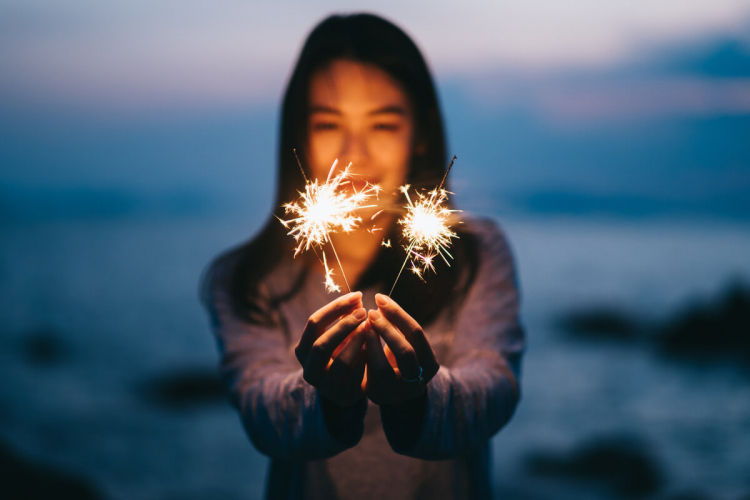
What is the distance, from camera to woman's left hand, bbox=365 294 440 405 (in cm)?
114

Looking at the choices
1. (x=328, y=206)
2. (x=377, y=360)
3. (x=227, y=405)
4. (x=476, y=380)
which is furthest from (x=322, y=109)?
(x=227, y=405)

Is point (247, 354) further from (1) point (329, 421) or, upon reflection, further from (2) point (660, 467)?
(2) point (660, 467)

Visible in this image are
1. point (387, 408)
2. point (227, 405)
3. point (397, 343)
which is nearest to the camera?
point (397, 343)

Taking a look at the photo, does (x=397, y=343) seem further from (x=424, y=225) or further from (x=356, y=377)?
(x=424, y=225)

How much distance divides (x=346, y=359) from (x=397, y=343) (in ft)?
0.43

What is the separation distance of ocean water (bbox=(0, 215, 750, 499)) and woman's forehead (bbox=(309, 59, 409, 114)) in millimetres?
883

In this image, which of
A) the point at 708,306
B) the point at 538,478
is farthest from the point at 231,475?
the point at 708,306

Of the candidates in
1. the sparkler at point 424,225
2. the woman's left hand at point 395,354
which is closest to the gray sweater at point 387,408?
the woman's left hand at point 395,354

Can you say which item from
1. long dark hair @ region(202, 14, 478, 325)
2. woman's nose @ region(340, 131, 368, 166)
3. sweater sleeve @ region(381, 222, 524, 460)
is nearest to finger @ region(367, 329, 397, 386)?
sweater sleeve @ region(381, 222, 524, 460)

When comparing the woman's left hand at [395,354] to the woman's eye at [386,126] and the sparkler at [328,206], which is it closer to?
the sparkler at [328,206]

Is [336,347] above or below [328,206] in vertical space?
below

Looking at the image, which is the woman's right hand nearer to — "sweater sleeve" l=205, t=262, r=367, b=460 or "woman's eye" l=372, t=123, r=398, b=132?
"sweater sleeve" l=205, t=262, r=367, b=460

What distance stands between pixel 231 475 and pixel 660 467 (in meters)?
8.82

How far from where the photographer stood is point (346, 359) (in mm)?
1167
